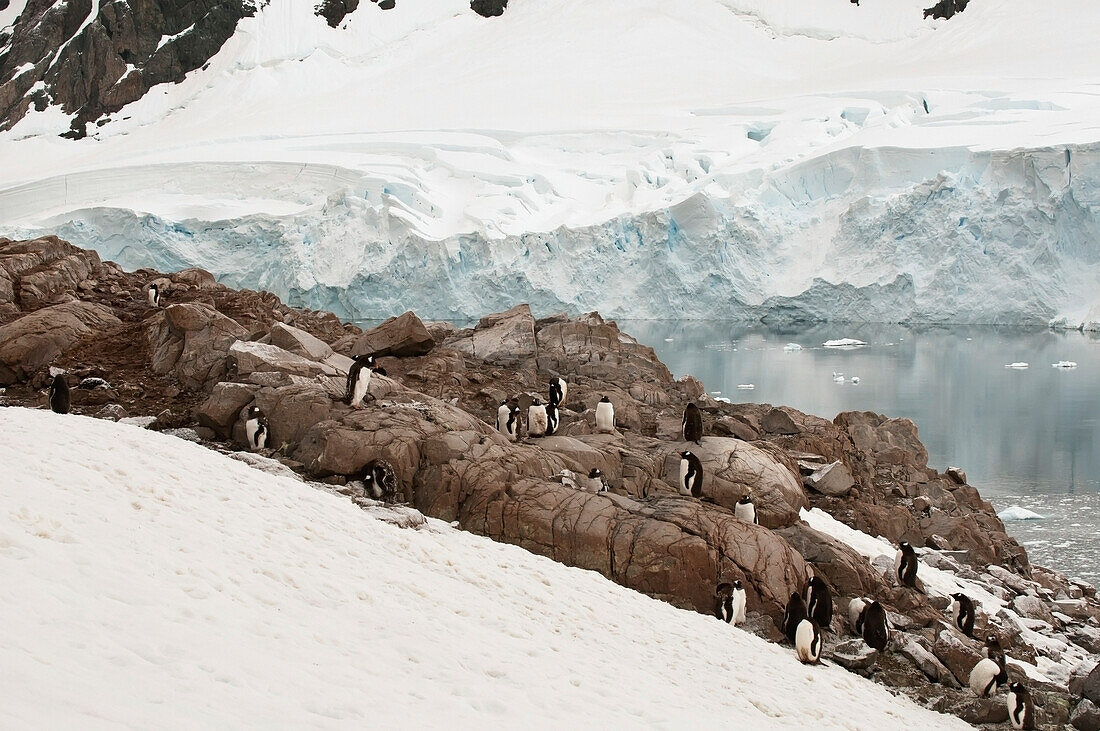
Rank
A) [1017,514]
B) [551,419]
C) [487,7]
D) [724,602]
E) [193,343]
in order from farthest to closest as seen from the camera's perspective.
A: [487,7] → [1017,514] → [193,343] → [551,419] → [724,602]

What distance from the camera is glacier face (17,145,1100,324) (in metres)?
35.4

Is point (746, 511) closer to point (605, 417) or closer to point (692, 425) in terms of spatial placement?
point (692, 425)

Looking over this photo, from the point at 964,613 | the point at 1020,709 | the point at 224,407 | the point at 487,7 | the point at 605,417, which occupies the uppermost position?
the point at 487,7

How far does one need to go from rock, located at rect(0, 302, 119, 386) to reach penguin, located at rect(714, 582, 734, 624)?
774cm

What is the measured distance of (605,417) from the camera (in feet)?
34.1

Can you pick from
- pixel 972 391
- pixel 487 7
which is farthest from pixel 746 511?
pixel 487 7

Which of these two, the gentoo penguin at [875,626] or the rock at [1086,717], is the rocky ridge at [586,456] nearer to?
the rock at [1086,717]

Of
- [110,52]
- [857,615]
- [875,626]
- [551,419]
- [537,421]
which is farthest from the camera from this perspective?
[110,52]

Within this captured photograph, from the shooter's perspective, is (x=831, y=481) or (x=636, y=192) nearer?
(x=831, y=481)

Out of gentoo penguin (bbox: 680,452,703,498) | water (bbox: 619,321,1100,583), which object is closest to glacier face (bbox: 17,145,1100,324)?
water (bbox: 619,321,1100,583)

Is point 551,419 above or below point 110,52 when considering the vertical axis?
below

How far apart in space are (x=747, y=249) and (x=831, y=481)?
2991cm

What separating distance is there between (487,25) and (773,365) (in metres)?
60.2

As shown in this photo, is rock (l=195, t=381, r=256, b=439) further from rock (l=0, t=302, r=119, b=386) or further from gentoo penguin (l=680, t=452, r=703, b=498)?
gentoo penguin (l=680, t=452, r=703, b=498)
